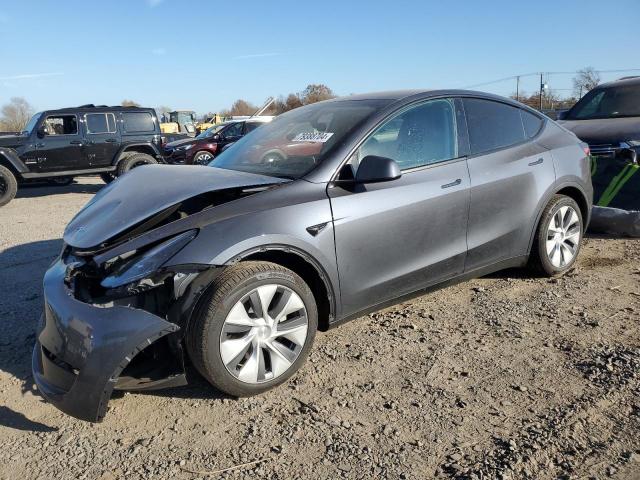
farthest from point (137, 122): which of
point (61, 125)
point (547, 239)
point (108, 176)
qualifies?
point (547, 239)

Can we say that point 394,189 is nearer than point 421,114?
Yes

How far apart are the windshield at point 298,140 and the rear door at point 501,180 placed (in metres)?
0.86

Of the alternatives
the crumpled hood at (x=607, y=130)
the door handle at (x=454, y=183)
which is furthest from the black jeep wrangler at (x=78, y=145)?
the door handle at (x=454, y=183)

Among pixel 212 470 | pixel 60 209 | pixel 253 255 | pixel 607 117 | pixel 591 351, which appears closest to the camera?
pixel 212 470

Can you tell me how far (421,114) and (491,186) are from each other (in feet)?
2.42

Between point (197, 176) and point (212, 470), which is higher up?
point (197, 176)

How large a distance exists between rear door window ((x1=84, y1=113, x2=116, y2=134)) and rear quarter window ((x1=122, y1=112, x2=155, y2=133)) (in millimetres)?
274

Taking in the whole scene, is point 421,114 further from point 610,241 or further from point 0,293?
point 0,293

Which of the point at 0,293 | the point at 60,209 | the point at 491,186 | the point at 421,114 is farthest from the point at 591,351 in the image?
the point at 60,209

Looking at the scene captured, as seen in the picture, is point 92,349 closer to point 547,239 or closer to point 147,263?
point 147,263

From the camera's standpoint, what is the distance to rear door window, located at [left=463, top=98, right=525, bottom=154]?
3840 millimetres

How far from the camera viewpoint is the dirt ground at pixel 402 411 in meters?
2.24

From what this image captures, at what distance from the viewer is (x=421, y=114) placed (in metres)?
3.60

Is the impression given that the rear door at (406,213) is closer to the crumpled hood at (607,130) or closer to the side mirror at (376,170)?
the side mirror at (376,170)
